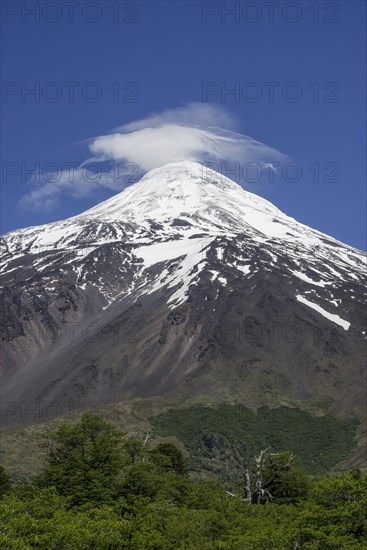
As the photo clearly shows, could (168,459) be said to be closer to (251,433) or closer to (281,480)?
(281,480)

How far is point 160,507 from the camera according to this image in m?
51.9

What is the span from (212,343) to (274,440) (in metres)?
43.8

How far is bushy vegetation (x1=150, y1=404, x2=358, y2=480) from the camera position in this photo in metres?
149

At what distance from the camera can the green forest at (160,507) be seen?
1686 inches

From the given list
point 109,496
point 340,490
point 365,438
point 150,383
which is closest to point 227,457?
point 365,438

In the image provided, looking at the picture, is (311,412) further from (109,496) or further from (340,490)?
(340,490)

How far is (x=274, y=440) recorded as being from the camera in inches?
6225

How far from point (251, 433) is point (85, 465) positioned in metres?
96.8

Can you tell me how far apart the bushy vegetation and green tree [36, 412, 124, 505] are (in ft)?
238

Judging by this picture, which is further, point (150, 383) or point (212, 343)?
point (212, 343)

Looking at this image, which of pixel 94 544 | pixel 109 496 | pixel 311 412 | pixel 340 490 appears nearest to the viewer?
pixel 94 544

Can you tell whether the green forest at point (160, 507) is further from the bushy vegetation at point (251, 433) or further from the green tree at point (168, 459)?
the bushy vegetation at point (251, 433)

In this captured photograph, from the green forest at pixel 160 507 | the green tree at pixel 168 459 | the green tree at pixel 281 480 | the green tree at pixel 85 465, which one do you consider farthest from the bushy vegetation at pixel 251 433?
the green tree at pixel 85 465

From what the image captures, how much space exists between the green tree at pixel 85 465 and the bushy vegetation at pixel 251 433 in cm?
7251
